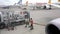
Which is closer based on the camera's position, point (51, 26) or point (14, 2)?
point (51, 26)

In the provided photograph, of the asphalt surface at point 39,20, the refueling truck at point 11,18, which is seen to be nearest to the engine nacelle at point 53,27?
the asphalt surface at point 39,20

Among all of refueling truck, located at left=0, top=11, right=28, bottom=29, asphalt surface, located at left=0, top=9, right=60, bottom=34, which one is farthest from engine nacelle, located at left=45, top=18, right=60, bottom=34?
refueling truck, located at left=0, top=11, right=28, bottom=29

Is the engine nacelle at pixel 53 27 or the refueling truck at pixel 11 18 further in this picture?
the refueling truck at pixel 11 18

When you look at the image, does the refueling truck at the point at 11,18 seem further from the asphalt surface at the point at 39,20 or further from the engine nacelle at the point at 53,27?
the engine nacelle at the point at 53,27

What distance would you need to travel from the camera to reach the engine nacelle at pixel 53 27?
137 centimetres

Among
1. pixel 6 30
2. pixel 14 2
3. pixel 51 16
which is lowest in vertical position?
pixel 6 30

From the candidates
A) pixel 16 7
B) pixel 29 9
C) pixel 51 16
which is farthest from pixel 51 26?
pixel 16 7

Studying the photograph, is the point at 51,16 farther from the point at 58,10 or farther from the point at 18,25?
the point at 18,25

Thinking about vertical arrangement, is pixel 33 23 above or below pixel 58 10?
below

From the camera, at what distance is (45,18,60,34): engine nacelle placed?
1365mm

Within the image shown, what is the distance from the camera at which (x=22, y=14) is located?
4.86 ft

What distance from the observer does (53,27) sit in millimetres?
→ 1388

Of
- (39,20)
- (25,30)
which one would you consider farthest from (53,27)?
(25,30)

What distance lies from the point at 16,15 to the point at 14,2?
5.1 inches
